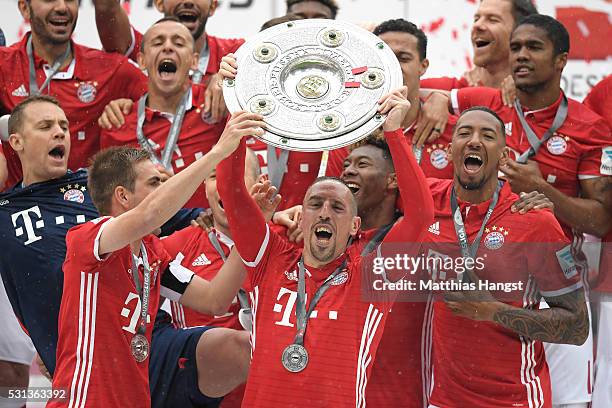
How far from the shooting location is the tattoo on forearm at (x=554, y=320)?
5.59 metres

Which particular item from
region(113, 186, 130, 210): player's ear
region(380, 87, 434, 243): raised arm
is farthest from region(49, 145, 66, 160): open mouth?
region(380, 87, 434, 243): raised arm

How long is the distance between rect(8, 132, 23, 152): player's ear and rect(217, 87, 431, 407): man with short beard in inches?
51.9

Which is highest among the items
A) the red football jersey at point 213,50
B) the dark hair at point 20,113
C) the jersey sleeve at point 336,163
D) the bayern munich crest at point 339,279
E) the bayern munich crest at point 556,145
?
the red football jersey at point 213,50

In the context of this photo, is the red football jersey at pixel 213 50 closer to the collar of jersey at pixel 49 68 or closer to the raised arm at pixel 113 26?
the raised arm at pixel 113 26

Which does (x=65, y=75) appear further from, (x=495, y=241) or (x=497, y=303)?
(x=497, y=303)

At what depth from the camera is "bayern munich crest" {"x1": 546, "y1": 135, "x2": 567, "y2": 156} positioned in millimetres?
6445

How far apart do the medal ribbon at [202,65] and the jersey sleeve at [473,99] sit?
166 cm

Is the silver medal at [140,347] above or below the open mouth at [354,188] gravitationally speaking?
below

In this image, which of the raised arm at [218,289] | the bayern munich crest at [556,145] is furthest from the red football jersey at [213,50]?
the raised arm at [218,289]

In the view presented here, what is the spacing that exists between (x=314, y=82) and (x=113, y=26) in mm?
2831

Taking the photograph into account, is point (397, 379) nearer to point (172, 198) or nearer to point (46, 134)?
point (172, 198)

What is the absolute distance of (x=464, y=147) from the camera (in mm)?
5926

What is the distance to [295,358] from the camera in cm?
508

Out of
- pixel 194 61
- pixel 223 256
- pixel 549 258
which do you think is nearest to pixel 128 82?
pixel 194 61
